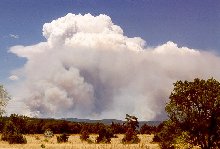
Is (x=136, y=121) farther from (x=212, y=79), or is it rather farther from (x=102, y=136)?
(x=212, y=79)

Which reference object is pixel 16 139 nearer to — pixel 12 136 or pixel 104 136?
pixel 12 136

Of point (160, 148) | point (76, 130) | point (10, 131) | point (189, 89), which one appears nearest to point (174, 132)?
point (189, 89)

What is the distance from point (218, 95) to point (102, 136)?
106 feet

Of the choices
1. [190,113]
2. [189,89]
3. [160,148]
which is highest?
[189,89]

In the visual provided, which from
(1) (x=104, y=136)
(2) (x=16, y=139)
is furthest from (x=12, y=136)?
(1) (x=104, y=136)

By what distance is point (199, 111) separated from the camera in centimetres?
3052

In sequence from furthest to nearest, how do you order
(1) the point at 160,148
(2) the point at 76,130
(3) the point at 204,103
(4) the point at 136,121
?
(2) the point at 76,130, (4) the point at 136,121, (1) the point at 160,148, (3) the point at 204,103

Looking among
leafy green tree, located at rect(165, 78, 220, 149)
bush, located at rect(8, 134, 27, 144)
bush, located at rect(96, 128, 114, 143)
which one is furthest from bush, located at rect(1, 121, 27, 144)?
leafy green tree, located at rect(165, 78, 220, 149)

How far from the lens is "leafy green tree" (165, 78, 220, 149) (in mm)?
30219

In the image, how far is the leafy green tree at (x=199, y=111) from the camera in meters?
30.2

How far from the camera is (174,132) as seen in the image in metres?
32.1

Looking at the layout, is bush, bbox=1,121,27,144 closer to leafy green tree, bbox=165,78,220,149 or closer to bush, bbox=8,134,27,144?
bush, bbox=8,134,27,144

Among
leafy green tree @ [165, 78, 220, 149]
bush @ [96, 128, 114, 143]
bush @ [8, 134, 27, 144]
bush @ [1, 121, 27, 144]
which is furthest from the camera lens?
bush @ [96, 128, 114, 143]

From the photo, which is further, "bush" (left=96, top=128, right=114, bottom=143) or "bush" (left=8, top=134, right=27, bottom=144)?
"bush" (left=96, top=128, right=114, bottom=143)
